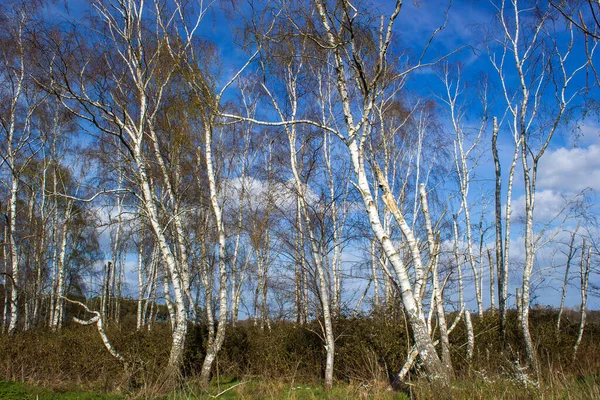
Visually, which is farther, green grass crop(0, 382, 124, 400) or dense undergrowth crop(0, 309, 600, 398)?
dense undergrowth crop(0, 309, 600, 398)

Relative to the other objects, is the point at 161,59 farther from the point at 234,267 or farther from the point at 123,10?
the point at 234,267

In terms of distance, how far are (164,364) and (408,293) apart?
21.9 ft

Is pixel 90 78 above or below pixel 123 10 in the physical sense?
below

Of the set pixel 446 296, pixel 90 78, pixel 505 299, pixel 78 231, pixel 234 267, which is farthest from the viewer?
pixel 78 231

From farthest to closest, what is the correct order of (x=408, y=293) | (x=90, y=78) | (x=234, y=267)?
(x=234, y=267)
(x=90, y=78)
(x=408, y=293)

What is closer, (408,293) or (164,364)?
(408,293)

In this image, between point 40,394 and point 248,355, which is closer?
point 40,394

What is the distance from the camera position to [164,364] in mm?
9914

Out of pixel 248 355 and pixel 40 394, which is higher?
pixel 248 355

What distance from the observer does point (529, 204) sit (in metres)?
9.87

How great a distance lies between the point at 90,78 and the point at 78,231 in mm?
12719

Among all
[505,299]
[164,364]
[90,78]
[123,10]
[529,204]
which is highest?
[123,10]

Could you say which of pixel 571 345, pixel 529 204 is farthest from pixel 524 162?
pixel 571 345

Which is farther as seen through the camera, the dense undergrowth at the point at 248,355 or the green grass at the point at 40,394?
the dense undergrowth at the point at 248,355
